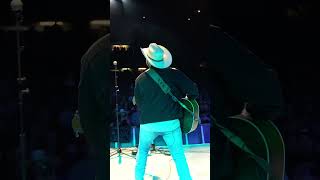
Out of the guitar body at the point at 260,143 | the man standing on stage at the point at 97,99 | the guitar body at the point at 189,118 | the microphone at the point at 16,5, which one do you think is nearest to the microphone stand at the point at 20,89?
the microphone at the point at 16,5

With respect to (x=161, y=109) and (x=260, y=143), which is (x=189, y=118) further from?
(x=260, y=143)

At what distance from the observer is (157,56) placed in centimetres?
376

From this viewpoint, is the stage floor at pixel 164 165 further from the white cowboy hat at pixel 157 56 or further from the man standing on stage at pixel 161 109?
the white cowboy hat at pixel 157 56

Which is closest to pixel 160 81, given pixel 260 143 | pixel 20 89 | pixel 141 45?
pixel 141 45

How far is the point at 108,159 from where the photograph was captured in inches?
150

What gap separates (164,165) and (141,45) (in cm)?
120

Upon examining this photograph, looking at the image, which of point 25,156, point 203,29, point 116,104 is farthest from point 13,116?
point 203,29

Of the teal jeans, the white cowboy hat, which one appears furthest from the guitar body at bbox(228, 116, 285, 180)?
the white cowboy hat

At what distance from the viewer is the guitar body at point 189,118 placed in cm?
379

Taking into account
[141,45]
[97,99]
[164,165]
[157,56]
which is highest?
[141,45]

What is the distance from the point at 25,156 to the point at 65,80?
0.86m

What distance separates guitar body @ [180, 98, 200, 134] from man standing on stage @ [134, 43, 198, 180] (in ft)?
0.14

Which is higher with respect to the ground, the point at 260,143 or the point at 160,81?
the point at 160,81

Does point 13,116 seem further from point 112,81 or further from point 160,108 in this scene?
point 160,108
